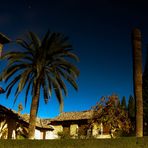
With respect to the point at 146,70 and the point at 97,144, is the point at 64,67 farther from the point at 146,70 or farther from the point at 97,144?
the point at 146,70

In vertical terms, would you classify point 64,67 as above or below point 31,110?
above

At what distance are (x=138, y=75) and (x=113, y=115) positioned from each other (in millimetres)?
13480

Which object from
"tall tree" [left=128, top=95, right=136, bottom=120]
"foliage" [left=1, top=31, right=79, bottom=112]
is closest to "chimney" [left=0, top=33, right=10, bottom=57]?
"foliage" [left=1, top=31, right=79, bottom=112]

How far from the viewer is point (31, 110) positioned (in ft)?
81.0

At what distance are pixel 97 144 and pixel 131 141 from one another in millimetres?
→ 1882

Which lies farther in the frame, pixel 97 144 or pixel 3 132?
pixel 3 132

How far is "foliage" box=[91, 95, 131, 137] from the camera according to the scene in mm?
34781

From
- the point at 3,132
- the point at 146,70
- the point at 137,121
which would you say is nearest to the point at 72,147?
the point at 137,121

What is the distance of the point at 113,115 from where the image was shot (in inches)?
1379

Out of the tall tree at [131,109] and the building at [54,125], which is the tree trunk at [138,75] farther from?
the tall tree at [131,109]

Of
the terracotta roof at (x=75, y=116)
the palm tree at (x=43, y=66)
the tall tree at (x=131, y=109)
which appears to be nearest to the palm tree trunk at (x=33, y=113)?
the palm tree at (x=43, y=66)

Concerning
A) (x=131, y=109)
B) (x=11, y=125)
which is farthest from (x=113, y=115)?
(x=131, y=109)

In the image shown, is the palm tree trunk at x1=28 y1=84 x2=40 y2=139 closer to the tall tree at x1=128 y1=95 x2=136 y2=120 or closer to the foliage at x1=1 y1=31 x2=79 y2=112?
the foliage at x1=1 y1=31 x2=79 y2=112

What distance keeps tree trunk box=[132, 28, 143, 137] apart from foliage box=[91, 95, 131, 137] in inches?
515
